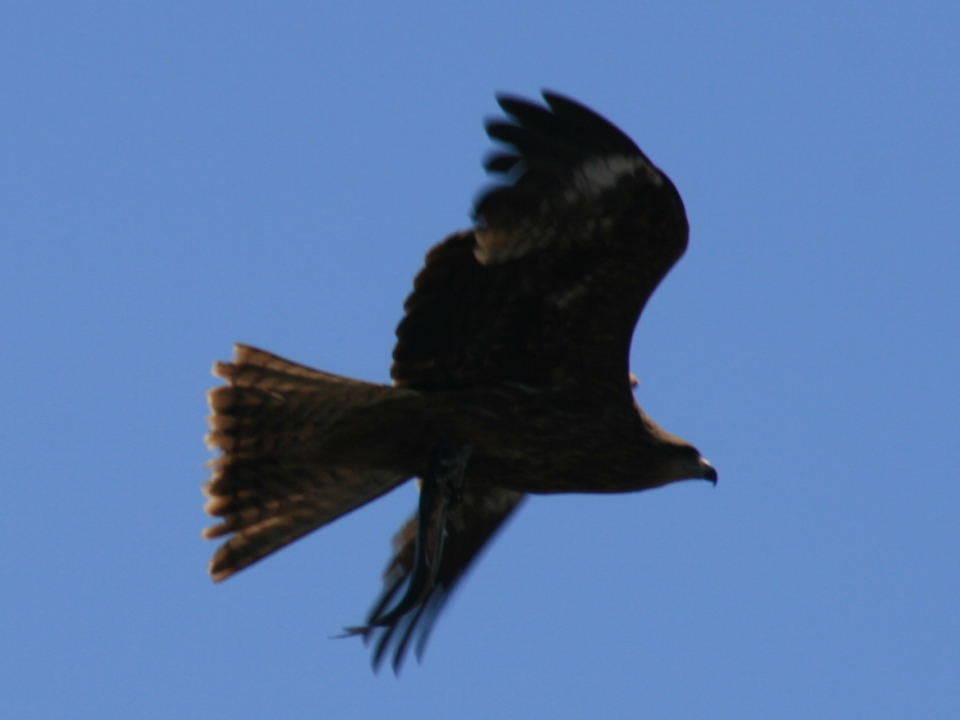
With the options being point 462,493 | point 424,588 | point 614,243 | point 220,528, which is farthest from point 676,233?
point 220,528

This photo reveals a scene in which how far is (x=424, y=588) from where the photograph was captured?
357 inches

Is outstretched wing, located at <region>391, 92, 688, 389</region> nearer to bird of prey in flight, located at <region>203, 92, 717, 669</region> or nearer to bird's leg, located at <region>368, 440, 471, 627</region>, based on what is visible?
bird of prey in flight, located at <region>203, 92, 717, 669</region>

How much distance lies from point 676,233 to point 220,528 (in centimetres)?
289

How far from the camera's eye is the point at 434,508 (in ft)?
28.9

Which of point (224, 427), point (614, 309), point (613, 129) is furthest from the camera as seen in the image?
point (224, 427)

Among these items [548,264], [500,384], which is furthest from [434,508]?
[548,264]

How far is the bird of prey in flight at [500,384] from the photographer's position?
789 centimetres

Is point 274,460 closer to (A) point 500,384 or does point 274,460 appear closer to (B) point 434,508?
(B) point 434,508

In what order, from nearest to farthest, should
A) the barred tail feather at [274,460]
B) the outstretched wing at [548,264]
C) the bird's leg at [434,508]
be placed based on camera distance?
the outstretched wing at [548,264] < the barred tail feather at [274,460] < the bird's leg at [434,508]

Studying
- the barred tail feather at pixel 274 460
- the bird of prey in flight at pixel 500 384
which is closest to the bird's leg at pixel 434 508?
the bird of prey in flight at pixel 500 384

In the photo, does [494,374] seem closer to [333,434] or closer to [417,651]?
[333,434]

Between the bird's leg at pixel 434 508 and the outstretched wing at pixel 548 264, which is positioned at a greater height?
the outstretched wing at pixel 548 264

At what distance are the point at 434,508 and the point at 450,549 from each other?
1.03m

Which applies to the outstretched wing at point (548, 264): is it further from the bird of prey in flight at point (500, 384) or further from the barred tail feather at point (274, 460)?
the barred tail feather at point (274, 460)
